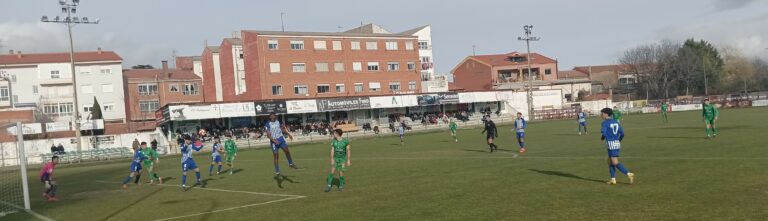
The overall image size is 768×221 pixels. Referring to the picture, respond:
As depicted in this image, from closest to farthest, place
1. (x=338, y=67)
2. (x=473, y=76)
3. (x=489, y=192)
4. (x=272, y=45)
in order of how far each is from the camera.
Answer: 1. (x=489, y=192)
2. (x=272, y=45)
3. (x=338, y=67)
4. (x=473, y=76)

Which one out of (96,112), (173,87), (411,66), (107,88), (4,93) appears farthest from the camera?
(411,66)

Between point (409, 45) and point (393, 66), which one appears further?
point (409, 45)

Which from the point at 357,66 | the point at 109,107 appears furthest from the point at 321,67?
the point at 109,107

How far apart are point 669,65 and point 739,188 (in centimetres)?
10535

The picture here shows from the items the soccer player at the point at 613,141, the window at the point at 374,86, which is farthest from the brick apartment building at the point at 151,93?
the soccer player at the point at 613,141

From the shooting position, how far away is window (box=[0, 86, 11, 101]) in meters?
80.8

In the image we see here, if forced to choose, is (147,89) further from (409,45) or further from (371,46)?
(409,45)

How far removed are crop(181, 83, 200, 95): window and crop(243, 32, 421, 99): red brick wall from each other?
1465 cm

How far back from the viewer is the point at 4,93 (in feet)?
267

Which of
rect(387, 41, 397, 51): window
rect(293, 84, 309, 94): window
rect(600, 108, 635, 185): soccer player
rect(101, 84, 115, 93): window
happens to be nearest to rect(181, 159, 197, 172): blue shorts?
rect(600, 108, 635, 185): soccer player

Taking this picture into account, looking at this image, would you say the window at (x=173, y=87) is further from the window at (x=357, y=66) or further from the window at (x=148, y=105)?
the window at (x=357, y=66)

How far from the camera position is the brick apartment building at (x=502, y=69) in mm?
112125

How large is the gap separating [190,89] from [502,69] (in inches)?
2179

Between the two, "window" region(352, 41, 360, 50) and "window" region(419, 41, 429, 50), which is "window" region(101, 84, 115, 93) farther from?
"window" region(419, 41, 429, 50)
